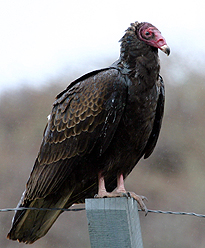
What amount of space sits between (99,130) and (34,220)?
0.85m

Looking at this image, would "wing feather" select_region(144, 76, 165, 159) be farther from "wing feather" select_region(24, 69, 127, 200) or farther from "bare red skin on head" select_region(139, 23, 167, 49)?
"wing feather" select_region(24, 69, 127, 200)

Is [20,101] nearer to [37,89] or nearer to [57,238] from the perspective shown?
[37,89]

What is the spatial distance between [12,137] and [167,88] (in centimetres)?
422

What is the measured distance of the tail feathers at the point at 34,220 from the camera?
3.12 meters

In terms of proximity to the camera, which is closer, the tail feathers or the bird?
the bird

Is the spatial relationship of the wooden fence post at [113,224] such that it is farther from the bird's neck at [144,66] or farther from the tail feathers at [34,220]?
the bird's neck at [144,66]

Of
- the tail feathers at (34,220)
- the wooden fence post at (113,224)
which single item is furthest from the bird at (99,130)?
the wooden fence post at (113,224)

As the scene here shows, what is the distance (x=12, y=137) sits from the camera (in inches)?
428

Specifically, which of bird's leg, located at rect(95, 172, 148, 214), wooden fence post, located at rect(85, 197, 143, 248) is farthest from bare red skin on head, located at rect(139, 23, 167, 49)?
wooden fence post, located at rect(85, 197, 143, 248)

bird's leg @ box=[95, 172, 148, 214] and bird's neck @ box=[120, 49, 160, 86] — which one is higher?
bird's neck @ box=[120, 49, 160, 86]

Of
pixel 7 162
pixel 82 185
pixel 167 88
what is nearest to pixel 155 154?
pixel 167 88

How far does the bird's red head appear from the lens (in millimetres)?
3058

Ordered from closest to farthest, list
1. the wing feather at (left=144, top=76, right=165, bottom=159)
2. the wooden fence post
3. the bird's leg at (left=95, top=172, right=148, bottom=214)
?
the wooden fence post → the bird's leg at (left=95, top=172, right=148, bottom=214) → the wing feather at (left=144, top=76, right=165, bottom=159)

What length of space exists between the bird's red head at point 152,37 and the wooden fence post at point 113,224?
1236mm
